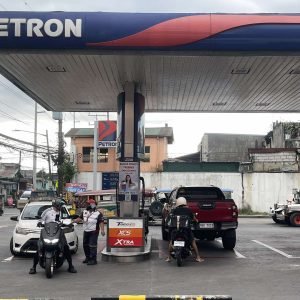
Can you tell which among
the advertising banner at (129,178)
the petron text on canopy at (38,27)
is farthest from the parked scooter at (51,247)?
the petron text on canopy at (38,27)

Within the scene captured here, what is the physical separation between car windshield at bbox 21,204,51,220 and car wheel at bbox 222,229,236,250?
17.4 ft

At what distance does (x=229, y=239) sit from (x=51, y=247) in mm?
6386

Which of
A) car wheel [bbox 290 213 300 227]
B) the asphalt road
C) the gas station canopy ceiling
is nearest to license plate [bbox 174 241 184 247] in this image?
the asphalt road

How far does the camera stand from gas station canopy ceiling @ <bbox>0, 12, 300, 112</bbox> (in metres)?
10.8

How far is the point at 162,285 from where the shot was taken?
966 centimetres

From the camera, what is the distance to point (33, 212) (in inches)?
574

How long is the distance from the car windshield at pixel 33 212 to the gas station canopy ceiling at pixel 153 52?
11.7 ft

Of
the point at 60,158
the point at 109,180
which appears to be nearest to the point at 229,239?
the point at 109,180

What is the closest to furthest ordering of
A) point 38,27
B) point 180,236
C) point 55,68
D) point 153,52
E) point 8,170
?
point 38,27
point 153,52
point 180,236
point 55,68
point 8,170

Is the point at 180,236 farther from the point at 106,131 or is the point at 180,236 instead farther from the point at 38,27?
the point at 106,131

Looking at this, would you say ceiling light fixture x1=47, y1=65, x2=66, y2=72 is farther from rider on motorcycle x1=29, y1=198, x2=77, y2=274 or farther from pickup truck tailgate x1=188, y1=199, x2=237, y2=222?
pickup truck tailgate x1=188, y1=199, x2=237, y2=222

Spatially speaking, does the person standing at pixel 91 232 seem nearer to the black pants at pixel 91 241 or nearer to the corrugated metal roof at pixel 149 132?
the black pants at pixel 91 241

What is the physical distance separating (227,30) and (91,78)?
15.7 ft

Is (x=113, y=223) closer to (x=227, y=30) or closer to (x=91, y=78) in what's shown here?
(x=91, y=78)
